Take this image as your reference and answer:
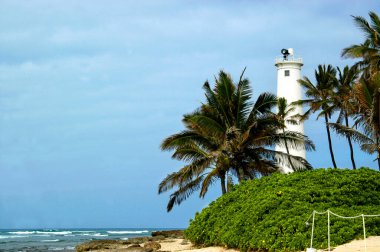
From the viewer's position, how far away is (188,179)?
87.6 ft

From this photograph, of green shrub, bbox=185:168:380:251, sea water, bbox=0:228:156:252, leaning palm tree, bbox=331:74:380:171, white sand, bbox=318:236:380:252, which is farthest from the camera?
sea water, bbox=0:228:156:252

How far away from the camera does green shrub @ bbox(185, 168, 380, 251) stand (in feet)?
54.5

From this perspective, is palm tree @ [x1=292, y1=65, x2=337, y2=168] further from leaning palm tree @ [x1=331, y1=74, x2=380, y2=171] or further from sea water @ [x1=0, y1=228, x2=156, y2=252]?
sea water @ [x1=0, y1=228, x2=156, y2=252]

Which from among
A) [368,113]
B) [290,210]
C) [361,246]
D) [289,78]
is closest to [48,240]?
[289,78]

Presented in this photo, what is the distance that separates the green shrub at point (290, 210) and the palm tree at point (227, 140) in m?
4.14

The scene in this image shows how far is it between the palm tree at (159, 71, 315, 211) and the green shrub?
4144mm

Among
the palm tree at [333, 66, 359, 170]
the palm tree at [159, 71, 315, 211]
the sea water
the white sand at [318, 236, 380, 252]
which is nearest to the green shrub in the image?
the white sand at [318, 236, 380, 252]

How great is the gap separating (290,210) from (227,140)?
8233mm

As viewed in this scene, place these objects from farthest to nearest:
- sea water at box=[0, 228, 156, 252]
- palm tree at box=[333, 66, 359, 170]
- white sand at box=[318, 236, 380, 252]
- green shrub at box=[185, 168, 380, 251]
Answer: sea water at box=[0, 228, 156, 252] → palm tree at box=[333, 66, 359, 170] → green shrub at box=[185, 168, 380, 251] → white sand at box=[318, 236, 380, 252]

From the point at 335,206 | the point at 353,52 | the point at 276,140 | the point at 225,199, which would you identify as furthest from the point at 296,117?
the point at 335,206

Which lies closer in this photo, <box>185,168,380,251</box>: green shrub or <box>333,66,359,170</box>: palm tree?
<box>185,168,380,251</box>: green shrub

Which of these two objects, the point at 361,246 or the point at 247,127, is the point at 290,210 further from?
the point at 247,127

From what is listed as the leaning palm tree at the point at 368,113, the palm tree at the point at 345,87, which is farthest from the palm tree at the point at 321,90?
the leaning palm tree at the point at 368,113

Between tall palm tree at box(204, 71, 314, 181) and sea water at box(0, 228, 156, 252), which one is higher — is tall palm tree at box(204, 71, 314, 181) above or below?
above
